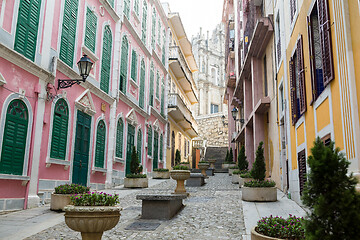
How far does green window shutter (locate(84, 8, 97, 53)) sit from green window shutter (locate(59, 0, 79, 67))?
1001mm

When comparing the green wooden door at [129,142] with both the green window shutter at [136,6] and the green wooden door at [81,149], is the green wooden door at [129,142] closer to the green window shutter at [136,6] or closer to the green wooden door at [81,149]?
the green wooden door at [81,149]

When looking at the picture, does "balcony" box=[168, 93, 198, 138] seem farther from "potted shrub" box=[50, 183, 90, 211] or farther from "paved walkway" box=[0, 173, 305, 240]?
"potted shrub" box=[50, 183, 90, 211]

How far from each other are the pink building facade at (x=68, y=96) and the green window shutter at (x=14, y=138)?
0.09 ft

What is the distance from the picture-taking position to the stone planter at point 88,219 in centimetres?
496

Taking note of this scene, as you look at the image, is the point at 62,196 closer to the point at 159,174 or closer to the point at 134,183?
the point at 134,183

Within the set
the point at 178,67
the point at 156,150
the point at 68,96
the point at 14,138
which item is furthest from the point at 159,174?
the point at 14,138

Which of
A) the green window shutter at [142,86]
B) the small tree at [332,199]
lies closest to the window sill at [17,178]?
the small tree at [332,199]

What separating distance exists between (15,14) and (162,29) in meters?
18.8

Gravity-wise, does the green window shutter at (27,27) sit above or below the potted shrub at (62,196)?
above

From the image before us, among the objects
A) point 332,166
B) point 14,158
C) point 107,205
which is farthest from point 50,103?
point 332,166

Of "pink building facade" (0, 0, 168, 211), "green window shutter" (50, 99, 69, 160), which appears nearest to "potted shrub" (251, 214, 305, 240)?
"pink building facade" (0, 0, 168, 211)

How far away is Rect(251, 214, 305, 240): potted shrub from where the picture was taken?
4.46 meters

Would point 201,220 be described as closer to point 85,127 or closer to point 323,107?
point 323,107

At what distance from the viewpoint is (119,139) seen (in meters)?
17.7
